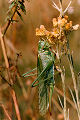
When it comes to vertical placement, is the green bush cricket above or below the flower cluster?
below

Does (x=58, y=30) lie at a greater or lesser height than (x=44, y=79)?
greater

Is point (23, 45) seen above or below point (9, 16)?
below

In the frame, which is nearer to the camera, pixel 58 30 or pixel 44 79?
pixel 58 30

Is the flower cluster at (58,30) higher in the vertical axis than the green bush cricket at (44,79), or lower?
higher

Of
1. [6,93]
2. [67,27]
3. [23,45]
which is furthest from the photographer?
[23,45]

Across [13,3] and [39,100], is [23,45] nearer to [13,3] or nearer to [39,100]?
[39,100]

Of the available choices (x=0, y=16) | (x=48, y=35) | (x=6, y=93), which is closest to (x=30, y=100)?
(x=6, y=93)

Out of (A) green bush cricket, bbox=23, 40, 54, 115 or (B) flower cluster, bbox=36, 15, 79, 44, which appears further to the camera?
(A) green bush cricket, bbox=23, 40, 54, 115

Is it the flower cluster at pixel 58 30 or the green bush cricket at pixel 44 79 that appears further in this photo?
the green bush cricket at pixel 44 79
